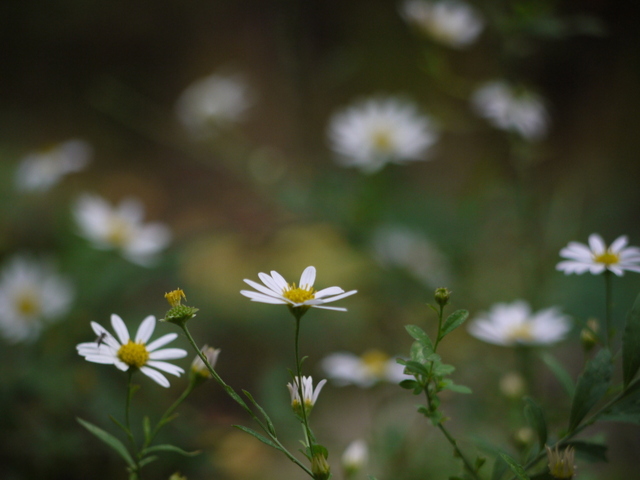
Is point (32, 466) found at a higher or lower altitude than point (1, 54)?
lower

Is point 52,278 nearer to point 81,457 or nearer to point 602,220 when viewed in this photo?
point 81,457

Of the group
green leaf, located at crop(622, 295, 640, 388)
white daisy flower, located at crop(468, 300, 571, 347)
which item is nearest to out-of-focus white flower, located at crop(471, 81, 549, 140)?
white daisy flower, located at crop(468, 300, 571, 347)

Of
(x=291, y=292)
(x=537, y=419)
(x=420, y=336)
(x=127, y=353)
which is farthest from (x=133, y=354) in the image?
(x=537, y=419)

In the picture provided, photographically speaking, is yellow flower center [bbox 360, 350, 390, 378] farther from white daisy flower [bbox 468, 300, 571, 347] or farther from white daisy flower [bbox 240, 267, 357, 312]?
white daisy flower [bbox 240, 267, 357, 312]

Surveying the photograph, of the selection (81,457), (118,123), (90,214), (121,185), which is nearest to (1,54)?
(118,123)

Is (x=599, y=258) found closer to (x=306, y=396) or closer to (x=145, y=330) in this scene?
(x=306, y=396)

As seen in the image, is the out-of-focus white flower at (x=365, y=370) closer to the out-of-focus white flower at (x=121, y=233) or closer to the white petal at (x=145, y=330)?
the white petal at (x=145, y=330)
